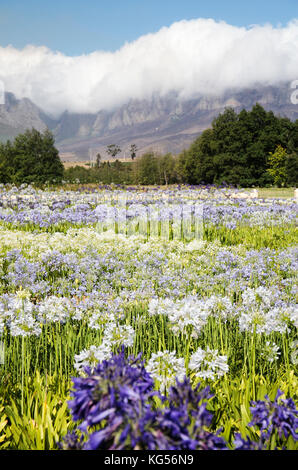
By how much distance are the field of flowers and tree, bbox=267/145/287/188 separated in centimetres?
4140

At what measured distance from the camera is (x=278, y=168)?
48.8 meters

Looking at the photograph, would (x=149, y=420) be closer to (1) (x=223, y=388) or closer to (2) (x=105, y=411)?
(2) (x=105, y=411)

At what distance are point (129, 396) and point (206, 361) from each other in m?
1.30

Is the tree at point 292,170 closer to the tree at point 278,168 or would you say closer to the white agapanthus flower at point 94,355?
the tree at point 278,168

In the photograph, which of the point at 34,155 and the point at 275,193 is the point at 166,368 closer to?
the point at 275,193

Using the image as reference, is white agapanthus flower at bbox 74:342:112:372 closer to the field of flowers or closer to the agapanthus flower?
the field of flowers

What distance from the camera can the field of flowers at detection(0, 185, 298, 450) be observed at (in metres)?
1.14

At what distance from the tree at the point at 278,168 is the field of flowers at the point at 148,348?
136 feet

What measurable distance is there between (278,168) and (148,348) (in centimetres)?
5018

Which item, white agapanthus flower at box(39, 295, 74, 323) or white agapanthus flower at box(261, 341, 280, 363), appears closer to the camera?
white agapanthus flower at box(261, 341, 280, 363)

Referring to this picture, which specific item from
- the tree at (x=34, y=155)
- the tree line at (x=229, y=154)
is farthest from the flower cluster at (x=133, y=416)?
the tree line at (x=229, y=154)

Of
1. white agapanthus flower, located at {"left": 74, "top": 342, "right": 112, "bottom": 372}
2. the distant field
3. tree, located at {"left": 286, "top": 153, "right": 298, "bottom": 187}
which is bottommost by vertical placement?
white agapanthus flower, located at {"left": 74, "top": 342, "right": 112, "bottom": 372}

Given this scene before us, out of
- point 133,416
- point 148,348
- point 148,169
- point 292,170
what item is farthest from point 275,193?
point 133,416

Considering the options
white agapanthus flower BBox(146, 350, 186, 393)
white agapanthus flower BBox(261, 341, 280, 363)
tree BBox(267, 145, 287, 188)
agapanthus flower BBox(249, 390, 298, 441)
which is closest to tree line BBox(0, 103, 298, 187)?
tree BBox(267, 145, 287, 188)
